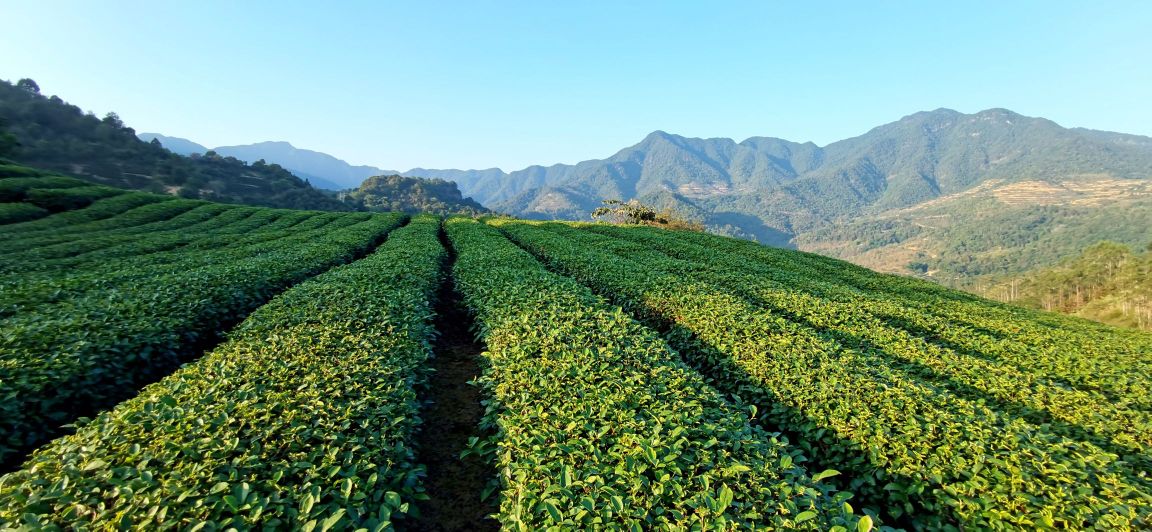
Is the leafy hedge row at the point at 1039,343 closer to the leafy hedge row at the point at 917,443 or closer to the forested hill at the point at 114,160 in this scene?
the leafy hedge row at the point at 917,443

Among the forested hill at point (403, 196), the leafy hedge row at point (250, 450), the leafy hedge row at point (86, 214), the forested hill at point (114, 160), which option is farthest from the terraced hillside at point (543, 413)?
the forested hill at point (403, 196)

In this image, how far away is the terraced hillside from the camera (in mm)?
3889

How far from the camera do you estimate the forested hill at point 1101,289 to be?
62656mm

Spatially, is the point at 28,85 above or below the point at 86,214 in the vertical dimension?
above

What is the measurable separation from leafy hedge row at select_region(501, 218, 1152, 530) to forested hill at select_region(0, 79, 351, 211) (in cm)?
9453

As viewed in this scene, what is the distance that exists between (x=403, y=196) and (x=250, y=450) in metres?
154

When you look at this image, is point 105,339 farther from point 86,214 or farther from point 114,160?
point 114,160

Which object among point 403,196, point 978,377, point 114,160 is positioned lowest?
point 978,377

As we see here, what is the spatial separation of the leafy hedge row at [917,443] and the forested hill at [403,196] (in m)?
115

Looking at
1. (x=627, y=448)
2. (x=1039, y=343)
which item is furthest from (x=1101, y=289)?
(x=627, y=448)

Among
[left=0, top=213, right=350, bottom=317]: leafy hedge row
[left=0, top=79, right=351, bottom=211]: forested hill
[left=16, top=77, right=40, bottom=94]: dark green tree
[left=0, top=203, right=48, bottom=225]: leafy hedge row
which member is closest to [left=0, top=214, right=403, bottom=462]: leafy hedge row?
[left=0, top=213, right=350, bottom=317]: leafy hedge row

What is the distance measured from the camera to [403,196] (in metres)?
146

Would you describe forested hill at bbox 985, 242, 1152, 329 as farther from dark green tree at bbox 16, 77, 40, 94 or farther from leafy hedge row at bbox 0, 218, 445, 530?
dark green tree at bbox 16, 77, 40, 94

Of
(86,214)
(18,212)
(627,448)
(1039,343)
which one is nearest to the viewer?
(627,448)
